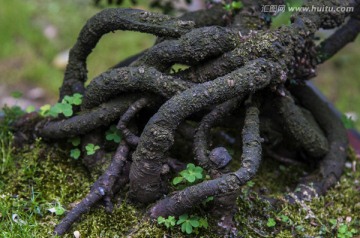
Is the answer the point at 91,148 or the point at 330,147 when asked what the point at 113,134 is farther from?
the point at 330,147

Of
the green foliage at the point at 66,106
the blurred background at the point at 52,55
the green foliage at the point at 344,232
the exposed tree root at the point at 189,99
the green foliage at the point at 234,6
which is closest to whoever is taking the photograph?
the exposed tree root at the point at 189,99

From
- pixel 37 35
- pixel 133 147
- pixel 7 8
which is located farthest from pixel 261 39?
pixel 7 8

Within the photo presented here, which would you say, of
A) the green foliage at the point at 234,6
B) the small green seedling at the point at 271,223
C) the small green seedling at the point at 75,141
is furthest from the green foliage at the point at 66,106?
the small green seedling at the point at 271,223

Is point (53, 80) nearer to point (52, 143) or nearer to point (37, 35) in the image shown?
point (37, 35)

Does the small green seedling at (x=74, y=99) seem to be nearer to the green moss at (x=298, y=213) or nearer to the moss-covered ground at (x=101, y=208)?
the moss-covered ground at (x=101, y=208)

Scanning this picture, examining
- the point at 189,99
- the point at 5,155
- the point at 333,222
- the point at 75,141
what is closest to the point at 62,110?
the point at 75,141

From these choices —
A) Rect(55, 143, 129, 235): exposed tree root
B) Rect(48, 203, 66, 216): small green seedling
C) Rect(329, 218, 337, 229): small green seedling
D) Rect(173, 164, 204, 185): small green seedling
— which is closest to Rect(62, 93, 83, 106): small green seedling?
Rect(55, 143, 129, 235): exposed tree root
